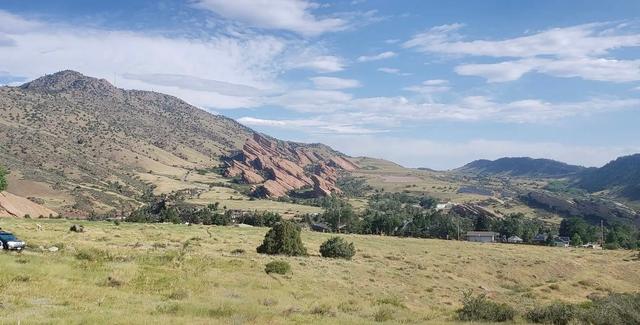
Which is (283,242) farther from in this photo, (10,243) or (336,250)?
(10,243)

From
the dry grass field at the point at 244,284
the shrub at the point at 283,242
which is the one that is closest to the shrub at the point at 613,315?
the dry grass field at the point at 244,284

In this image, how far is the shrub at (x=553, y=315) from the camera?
24766 mm

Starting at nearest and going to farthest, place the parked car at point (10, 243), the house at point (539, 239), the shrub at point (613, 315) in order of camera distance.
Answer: the shrub at point (613, 315) → the parked car at point (10, 243) → the house at point (539, 239)

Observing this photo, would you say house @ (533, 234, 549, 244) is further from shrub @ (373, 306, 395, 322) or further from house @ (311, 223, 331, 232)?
shrub @ (373, 306, 395, 322)

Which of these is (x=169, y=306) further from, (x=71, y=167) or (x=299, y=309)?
(x=71, y=167)

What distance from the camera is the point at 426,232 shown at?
133375 millimetres

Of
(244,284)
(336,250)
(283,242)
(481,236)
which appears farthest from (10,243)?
(481,236)

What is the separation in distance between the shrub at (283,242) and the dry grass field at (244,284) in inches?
127

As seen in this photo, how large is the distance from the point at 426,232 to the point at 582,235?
41.0 m

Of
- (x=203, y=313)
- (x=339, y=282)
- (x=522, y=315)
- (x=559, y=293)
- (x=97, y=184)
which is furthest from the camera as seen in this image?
(x=97, y=184)

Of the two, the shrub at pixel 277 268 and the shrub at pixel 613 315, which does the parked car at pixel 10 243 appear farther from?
the shrub at pixel 613 315

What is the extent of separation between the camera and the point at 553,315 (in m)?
25.2

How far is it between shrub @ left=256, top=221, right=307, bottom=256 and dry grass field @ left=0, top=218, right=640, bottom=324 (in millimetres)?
3219

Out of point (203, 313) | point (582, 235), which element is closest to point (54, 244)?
point (203, 313)
